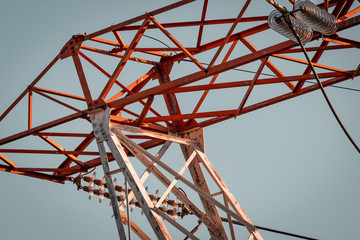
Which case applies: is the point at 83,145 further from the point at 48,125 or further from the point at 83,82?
the point at 83,82

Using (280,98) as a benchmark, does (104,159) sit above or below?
below

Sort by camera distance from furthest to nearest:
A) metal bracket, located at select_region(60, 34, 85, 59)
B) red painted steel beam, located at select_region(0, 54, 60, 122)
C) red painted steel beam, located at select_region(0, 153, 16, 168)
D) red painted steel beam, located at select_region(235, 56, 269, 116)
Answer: red painted steel beam, located at select_region(0, 153, 16, 168) < red painted steel beam, located at select_region(0, 54, 60, 122) < metal bracket, located at select_region(60, 34, 85, 59) < red painted steel beam, located at select_region(235, 56, 269, 116)

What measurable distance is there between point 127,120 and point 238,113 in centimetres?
280

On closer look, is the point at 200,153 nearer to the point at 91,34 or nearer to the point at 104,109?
the point at 104,109

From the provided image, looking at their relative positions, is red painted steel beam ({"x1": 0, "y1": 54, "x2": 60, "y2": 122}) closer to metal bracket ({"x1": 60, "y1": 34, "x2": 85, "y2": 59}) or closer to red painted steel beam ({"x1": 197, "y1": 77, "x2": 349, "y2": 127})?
metal bracket ({"x1": 60, "y1": 34, "x2": 85, "y2": 59})

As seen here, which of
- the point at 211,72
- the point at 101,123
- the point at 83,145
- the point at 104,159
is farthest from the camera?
the point at 83,145

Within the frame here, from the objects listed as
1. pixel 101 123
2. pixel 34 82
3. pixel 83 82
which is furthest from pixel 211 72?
pixel 34 82

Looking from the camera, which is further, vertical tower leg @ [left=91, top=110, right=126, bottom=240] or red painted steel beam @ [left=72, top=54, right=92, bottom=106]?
red painted steel beam @ [left=72, top=54, right=92, bottom=106]

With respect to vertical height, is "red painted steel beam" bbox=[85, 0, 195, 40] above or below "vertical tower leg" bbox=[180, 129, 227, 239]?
above

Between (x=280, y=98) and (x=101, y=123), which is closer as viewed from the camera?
(x=101, y=123)

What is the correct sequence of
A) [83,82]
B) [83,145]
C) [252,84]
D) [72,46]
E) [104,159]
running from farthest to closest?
[83,145] < [72,46] < [83,82] < [104,159] < [252,84]

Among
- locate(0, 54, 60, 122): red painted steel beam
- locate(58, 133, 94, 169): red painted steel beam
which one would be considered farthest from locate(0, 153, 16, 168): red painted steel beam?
locate(58, 133, 94, 169): red painted steel beam

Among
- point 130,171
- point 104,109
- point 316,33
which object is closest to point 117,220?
point 130,171

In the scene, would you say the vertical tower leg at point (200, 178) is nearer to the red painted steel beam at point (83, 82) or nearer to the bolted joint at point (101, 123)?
the bolted joint at point (101, 123)
